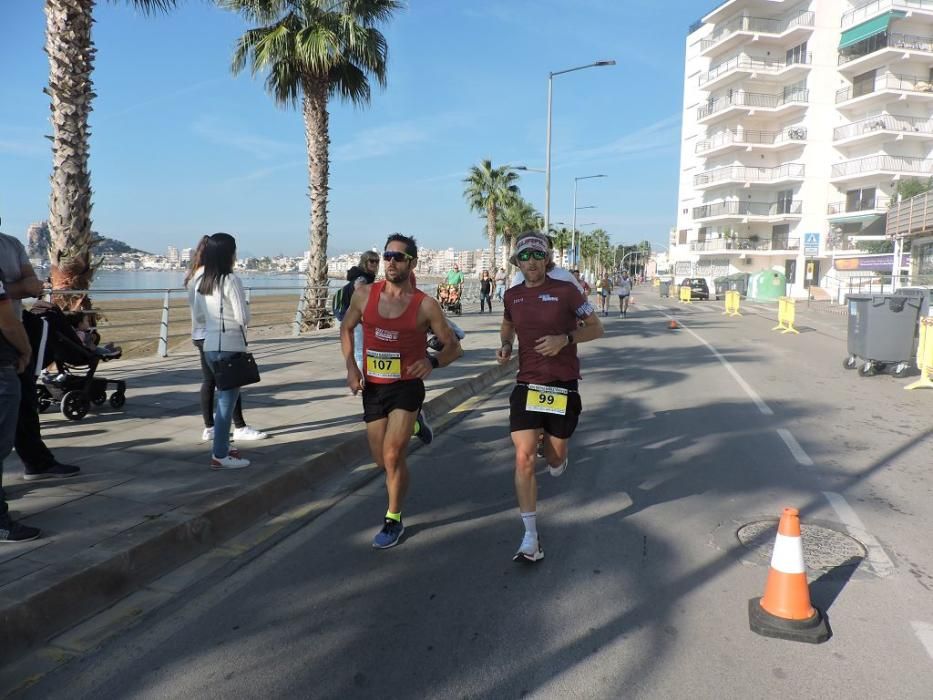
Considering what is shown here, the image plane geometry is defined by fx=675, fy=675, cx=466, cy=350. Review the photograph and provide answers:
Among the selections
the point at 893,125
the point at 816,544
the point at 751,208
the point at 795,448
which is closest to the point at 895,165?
the point at 893,125

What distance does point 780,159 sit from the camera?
187 ft

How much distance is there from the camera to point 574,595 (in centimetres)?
349

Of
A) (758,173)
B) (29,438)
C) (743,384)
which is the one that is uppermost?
(758,173)

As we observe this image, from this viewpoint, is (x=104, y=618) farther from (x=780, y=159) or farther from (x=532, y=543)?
(x=780, y=159)

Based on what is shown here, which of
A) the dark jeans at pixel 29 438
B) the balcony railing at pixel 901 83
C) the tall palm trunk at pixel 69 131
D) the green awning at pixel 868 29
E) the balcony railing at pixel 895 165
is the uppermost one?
the green awning at pixel 868 29

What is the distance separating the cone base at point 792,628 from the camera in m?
3.07

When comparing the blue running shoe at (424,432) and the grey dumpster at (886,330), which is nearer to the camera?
the blue running shoe at (424,432)

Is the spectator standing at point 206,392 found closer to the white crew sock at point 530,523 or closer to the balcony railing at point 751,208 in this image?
the white crew sock at point 530,523

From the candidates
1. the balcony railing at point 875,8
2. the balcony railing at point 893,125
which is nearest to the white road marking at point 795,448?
the balcony railing at point 893,125

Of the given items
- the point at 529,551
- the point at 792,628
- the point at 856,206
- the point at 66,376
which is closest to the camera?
the point at 792,628

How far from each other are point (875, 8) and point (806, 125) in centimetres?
879

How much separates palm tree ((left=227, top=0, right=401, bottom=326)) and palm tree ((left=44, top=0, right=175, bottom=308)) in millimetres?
7892

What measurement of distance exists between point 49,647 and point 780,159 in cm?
6345

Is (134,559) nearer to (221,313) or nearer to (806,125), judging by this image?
(221,313)
